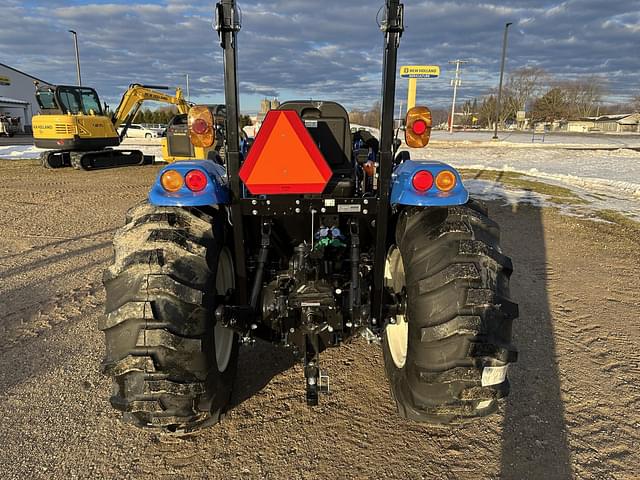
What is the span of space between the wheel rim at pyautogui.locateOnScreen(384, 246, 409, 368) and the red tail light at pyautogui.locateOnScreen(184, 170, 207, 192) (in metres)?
1.37

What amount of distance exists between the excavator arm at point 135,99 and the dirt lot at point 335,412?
14.9 meters

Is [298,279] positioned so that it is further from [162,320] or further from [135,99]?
[135,99]

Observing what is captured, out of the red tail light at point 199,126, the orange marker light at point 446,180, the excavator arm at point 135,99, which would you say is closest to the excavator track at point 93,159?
the excavator arm at point 135,99

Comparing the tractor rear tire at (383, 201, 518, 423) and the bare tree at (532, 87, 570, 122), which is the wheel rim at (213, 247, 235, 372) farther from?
the bare tree at (532, 87, 570, 122)

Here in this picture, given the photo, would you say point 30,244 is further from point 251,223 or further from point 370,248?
point 370,248

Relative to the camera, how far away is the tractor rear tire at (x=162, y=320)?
95.4 inches

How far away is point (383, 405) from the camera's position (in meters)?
3.27

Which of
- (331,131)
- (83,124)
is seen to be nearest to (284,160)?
(331,131)

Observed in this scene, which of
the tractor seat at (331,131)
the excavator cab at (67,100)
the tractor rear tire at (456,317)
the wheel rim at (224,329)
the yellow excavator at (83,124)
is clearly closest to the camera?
the tractor rear tire at (456,317)

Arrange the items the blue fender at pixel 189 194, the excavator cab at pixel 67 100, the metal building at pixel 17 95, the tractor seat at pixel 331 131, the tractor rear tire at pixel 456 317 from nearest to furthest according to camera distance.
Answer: the tractor rear tire at pixel 456 317, the blue fender at pixel 189 194, the tractor seat at pixel 331 131, the excavator cab at pixel 67 100, the metal building at pixel 17 95

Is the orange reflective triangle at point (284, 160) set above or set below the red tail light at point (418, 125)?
below

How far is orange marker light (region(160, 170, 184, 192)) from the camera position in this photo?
2.63 metres

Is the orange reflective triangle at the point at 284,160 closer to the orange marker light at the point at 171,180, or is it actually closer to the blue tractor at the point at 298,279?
the blue tractor at the point at 298,279

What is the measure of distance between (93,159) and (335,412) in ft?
57.4
